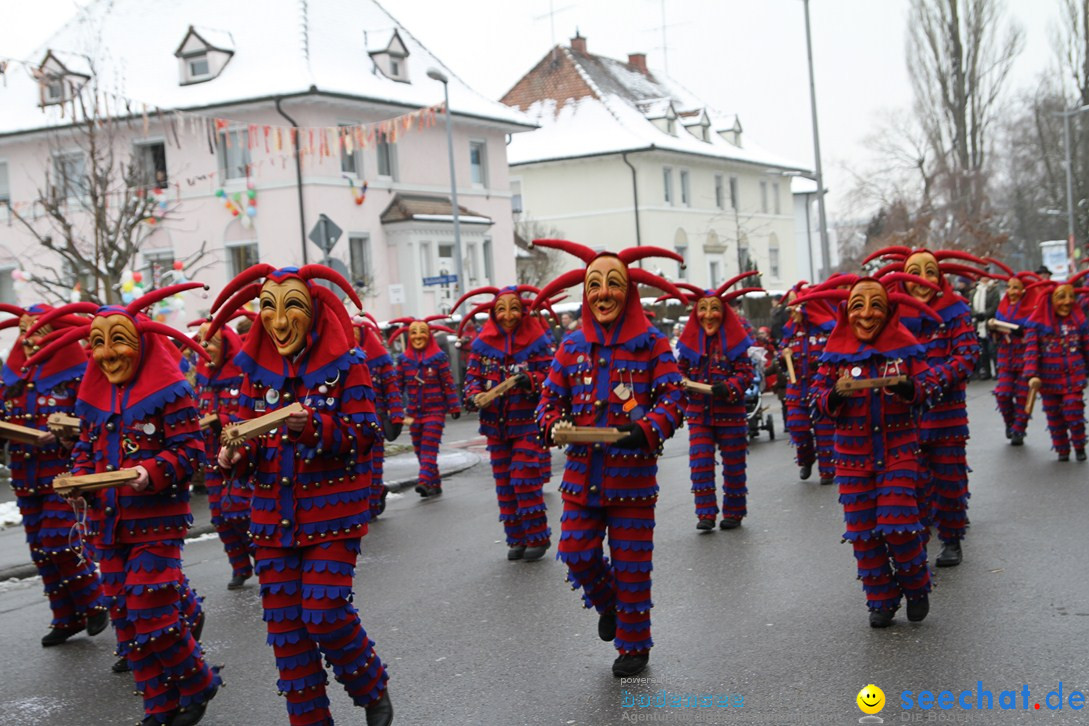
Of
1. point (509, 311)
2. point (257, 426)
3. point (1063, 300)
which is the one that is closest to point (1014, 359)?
point (1063, 300)

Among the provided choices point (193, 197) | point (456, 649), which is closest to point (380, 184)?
point (193, 197)

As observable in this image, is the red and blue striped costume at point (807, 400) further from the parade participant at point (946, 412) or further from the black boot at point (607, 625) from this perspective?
the black boot at point (607, 625)

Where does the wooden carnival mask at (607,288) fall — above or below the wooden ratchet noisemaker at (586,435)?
above

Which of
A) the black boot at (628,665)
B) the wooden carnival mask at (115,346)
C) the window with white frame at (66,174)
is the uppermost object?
the window with white frame at (66,174)

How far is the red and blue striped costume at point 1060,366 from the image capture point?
13.2m

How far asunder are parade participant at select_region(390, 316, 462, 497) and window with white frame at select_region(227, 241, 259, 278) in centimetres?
2119

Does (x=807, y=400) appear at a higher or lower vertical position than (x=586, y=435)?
lower

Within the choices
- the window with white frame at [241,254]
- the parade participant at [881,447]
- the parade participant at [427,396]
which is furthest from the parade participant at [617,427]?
the window with white frame at [241,254]

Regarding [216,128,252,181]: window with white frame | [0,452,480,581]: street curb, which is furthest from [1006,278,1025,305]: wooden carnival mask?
[216,128,252,181]: window with white frame

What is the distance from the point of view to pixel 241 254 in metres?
34.8

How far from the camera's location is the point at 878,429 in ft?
23.4

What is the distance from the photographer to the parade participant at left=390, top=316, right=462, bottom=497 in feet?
45.5

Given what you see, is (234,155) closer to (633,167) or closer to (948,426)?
(633,167)

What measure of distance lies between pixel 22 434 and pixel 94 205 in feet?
42.1
